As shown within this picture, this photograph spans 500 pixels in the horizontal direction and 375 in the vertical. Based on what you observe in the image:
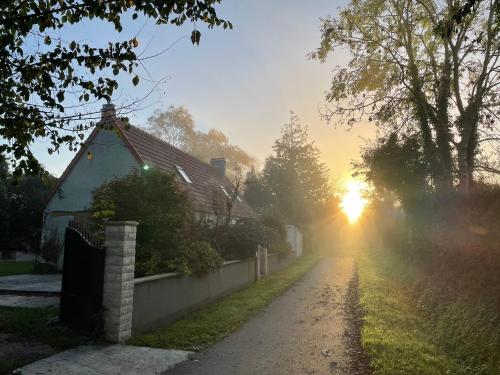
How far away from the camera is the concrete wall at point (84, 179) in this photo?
17594 mm

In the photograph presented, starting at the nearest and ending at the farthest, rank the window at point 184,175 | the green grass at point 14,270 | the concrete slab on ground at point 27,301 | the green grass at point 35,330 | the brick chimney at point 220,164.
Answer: the green grass at point 35,330, the concrete slab on ground at point 27,301, the green grass at point 14,270, the window at point 184,175, the brick chimney at point 220,164

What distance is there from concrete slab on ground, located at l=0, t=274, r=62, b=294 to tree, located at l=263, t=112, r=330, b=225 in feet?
93.4

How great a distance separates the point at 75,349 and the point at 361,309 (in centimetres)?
710

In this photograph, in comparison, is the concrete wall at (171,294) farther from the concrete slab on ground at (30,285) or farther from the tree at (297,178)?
the tree at (297,178)

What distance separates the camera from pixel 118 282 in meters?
7.55

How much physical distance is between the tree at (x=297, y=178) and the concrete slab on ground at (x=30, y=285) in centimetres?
2848

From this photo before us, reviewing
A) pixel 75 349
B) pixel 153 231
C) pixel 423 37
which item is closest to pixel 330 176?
pixel 423 37

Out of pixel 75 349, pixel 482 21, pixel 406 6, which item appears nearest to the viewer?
pixel 75 349

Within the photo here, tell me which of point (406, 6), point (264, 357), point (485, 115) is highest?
point (406, 6)

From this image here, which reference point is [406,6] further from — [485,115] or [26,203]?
[26,203]

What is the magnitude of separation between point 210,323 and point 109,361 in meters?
3.06

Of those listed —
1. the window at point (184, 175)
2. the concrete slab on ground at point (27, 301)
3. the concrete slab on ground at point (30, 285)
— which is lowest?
the concrete slab on ground at point (27, 301)

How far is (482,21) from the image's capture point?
1561 centimetres

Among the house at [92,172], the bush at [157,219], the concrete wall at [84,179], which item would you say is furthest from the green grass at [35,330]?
the concrete wall at [84,179]
